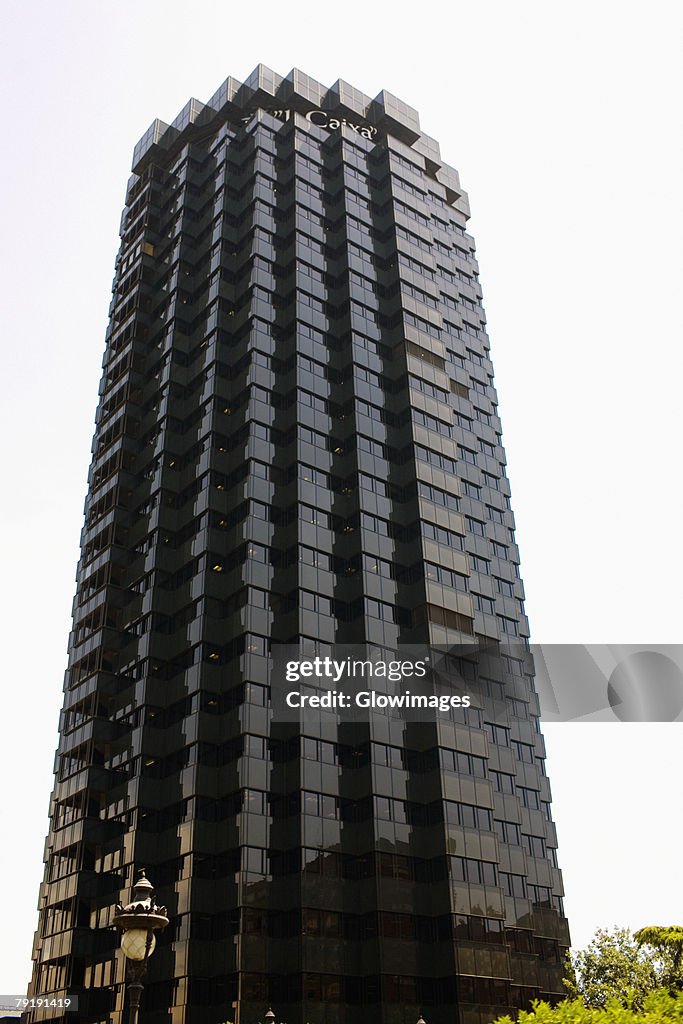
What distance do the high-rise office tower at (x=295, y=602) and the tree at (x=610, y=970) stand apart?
2.20 metres

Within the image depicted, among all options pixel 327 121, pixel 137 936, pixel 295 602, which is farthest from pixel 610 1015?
pixel 327 121

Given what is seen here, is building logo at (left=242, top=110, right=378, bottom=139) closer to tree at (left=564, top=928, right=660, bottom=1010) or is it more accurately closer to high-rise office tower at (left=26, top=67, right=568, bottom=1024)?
high-rise office tower at (left=26, top=67, right=568, bottom=1024)

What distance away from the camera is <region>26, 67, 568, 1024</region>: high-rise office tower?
63906 mm

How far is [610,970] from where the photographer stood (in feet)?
236

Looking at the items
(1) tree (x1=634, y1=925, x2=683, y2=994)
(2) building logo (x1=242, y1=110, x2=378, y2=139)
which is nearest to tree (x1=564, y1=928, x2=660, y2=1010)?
(1) tree (x1=634, y1=925, x2=683, y2=994)

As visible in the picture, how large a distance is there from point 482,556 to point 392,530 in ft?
38.3

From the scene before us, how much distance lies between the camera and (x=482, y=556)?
89750 millimetres

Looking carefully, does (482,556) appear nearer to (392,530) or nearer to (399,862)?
(392,530)

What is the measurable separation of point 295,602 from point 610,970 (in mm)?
36320

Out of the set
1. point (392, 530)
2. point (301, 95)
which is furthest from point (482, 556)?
point (301, 95)

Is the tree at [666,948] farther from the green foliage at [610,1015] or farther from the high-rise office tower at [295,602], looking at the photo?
the green foliage at [610,1015]

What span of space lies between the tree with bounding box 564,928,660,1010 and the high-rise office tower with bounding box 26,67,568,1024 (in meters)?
2.20

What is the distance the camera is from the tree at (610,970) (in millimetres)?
70312

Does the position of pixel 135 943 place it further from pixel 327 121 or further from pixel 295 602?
pixel 327 121
